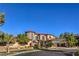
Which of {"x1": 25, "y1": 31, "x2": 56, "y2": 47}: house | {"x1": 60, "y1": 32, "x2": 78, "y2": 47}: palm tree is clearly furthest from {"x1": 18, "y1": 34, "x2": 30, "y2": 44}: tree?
{"x1": 60, "y1": 32, "x2": 78, "y2": 47}: palm tree

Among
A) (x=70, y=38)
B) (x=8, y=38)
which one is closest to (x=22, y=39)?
(x=8, y=38)

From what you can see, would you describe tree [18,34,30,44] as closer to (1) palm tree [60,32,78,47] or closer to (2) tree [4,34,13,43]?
(2) tree [4,34,13,43]

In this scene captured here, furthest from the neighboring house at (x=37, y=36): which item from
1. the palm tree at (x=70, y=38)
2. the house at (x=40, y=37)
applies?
the palm tree at (x=70, y=38)

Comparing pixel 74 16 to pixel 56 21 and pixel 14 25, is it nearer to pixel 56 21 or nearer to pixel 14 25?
pixel 56 21

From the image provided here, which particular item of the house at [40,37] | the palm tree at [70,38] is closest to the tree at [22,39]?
the house at [40,37]

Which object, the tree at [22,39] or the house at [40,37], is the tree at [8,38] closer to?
the tree at [22,39]

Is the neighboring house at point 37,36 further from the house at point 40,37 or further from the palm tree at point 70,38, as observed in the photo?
the palm tree at point 70,38

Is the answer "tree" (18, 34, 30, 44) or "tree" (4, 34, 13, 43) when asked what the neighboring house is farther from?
"tree" (4, 34, 13, 43)

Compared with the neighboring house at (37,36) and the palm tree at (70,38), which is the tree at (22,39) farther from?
the palm tree at (70,38)

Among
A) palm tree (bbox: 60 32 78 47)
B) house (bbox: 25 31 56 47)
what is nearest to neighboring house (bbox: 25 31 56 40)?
house (bbox: 25 31 56 47)

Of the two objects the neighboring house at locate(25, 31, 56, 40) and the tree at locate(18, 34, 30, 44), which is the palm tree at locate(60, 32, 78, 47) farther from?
the tree at locate(18, 34, 30, 44)

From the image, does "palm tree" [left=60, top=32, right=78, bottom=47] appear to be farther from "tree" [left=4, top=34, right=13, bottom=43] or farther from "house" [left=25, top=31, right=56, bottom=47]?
"tree" [left=4, top=34, right=13, bottom=43]

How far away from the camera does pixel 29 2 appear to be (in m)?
9.02

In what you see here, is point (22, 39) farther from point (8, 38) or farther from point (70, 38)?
point (70, 38)
